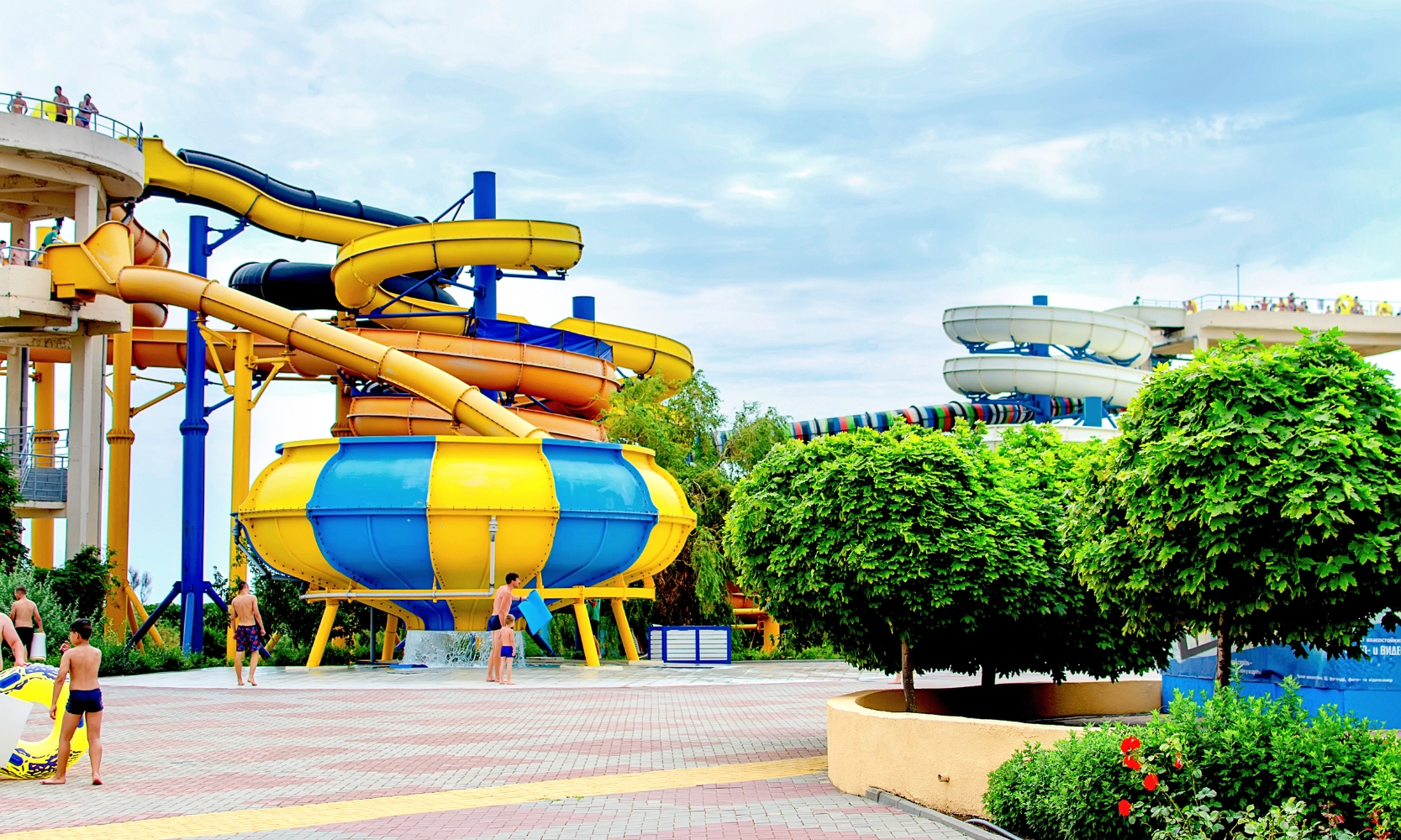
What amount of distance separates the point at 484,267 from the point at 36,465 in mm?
11908

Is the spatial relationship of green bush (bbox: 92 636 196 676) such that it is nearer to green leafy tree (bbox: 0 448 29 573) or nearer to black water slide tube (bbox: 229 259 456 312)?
green leafy tree (bbox: 0 448 29 573)

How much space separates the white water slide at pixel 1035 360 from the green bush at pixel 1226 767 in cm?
4615

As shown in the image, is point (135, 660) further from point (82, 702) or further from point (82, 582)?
point (82, 702)

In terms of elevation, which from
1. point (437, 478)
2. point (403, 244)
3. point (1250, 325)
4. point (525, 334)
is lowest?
point (437, 478)

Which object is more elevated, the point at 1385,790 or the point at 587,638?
the point at 1385,790

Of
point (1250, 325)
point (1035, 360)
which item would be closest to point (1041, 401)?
point (1035, 360)

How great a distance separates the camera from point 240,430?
3472 cm

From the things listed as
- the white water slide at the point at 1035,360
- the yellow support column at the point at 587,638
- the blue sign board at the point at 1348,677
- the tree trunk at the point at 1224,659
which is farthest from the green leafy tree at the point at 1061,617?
the white water slide at the point at 1035,360

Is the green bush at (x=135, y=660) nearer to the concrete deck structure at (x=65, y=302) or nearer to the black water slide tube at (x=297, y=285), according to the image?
the concrete deck structure at (x=65, y=302)

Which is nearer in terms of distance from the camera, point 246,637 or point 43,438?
point 246,637

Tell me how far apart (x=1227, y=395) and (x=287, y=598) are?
30384mm

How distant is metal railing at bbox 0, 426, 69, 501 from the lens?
3297cm

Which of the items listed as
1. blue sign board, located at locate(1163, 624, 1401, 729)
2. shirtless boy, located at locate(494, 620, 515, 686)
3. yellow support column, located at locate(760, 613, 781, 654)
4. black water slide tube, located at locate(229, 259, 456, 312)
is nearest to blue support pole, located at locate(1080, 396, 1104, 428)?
yellow support column, located at locate(760, 613, 781, 654)

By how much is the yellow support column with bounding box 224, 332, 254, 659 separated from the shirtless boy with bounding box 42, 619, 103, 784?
20.3 m
